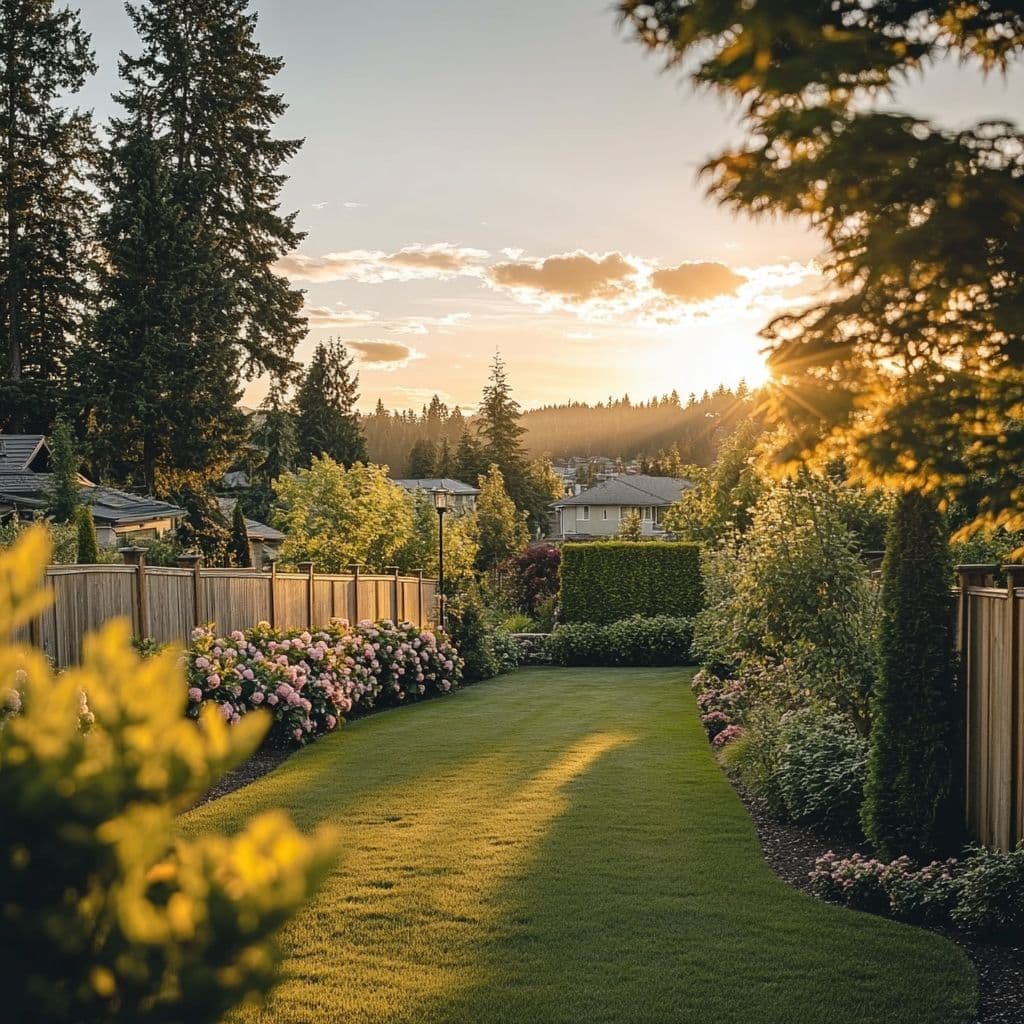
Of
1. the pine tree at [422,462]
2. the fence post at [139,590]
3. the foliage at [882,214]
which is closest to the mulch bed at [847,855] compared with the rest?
the foliage at [882,214]

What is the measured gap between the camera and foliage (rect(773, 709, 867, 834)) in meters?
8.21

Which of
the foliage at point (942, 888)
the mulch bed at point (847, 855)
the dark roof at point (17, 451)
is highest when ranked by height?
the dark roof at point (17, 451)

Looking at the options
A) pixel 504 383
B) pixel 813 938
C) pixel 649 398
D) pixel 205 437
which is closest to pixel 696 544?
pixel 205 437

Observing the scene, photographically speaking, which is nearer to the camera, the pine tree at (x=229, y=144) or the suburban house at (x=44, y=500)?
the suburban house at (x=44, y=500)

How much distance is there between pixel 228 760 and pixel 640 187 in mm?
9659

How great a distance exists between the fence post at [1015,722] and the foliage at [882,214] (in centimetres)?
268

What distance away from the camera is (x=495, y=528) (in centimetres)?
5006

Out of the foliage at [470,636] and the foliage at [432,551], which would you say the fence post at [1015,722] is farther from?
the foliage at [432,551]

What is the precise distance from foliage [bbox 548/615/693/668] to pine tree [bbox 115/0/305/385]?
14.5 metres

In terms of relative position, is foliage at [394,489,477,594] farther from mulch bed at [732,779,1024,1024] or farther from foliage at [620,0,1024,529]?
foliage at [620,0,1024,529]

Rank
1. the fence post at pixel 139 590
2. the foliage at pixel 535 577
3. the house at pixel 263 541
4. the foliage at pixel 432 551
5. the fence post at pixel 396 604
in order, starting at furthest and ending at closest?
the house at pixel 263 541 < the foliage at pixel 535 577 < the foliage at pixel 432 551 < the fence post at pixel 396 604 < the fence post at pixel 139 590

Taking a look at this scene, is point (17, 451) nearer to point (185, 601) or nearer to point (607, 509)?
point (185, 601)

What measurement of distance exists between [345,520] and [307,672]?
43.5 feet

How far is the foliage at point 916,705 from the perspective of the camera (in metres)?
6.89
